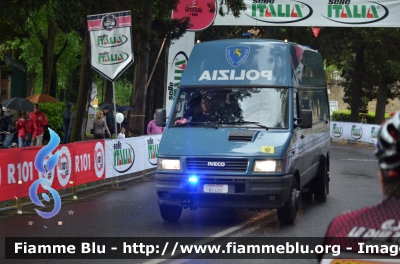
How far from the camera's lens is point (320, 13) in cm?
3089

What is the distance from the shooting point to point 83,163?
16.2 m

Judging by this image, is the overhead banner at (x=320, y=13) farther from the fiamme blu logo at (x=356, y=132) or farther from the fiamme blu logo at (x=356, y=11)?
the fiamme blu logo at (x=356, y=132)

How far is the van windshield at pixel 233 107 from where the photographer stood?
41.2ft

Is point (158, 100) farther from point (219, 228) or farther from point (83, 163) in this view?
point (219, 228)

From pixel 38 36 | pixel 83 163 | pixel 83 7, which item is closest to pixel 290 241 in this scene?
pixel 83 163

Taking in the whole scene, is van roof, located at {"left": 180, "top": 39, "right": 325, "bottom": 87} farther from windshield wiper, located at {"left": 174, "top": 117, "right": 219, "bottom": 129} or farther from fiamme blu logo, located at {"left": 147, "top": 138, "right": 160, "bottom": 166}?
fiamme blu logo, located at {"left": 147, "top": 138, "right": 160, "bottom": 166}

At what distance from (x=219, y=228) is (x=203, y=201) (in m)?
0.45

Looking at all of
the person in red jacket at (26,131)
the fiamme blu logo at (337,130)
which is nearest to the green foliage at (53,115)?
the person in red jacket at (26,131)

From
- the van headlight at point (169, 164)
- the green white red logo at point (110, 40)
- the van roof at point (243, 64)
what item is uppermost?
the green white red logo at point (110, 40)

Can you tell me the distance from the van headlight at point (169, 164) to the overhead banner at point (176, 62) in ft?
46.4

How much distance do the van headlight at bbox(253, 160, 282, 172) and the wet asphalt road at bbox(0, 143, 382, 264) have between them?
33.8 inches

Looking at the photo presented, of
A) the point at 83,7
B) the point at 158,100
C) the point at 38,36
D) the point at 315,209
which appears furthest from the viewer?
the point at 158,100

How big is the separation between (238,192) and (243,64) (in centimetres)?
246

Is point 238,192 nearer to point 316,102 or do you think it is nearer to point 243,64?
point 243,64
